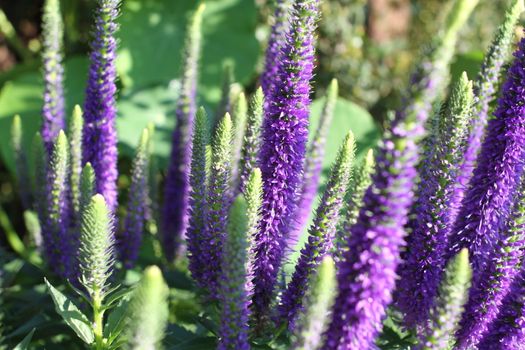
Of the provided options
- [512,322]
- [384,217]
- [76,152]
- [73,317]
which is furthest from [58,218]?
[512,322]

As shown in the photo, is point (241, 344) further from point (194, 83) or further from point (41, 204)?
point (194, 83)

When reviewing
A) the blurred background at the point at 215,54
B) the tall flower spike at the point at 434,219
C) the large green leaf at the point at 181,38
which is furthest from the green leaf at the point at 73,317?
the large green leaf at the point at 181,38

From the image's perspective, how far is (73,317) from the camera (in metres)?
1.34

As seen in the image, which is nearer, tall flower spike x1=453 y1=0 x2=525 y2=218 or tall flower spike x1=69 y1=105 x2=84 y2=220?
tall flower spike x1=453 y1=0 x2=525 y2=218

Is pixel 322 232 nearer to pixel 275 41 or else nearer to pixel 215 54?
pixel 275 41

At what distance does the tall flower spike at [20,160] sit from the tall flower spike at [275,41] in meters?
0.85

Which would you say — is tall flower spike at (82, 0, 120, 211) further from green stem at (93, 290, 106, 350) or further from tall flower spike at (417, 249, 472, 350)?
tall flower spike at (417, 249, 472, 350)

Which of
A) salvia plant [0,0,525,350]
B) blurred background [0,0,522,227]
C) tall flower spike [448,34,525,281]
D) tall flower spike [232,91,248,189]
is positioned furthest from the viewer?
blurred background [0,0,522,227]

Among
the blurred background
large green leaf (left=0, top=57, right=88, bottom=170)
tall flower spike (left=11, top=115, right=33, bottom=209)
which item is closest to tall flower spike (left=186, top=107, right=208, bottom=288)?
tall flower spike (left=11, top=115, right=33, bottom=209)

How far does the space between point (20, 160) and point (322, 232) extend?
128 centimetres

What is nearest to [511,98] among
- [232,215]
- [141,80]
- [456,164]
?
[456,164]

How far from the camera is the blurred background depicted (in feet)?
9.61

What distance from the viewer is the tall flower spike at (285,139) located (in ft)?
4.42

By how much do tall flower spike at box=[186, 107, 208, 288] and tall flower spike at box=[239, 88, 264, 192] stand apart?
10 centimetres
